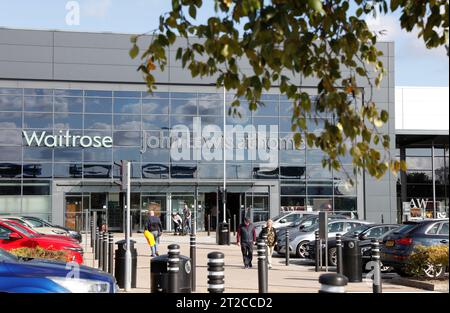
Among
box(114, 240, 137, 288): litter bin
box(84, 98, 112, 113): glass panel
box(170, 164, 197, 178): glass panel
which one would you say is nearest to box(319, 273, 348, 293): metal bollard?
box(114, 240, 137, 288): litter bin

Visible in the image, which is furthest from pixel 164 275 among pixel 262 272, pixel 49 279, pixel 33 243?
pixel 33 243

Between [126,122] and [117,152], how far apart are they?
2.18 metres

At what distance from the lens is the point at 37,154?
4331 centimetres

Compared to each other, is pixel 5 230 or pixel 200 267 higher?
pixel 5 230

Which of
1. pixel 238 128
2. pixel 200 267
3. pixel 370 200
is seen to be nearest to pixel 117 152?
pixel 238 128

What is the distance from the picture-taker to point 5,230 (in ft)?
55.2

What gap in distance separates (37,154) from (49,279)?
3723 centimetres

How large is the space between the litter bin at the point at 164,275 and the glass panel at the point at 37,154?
34.1 m

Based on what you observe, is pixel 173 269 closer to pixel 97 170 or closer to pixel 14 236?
pixel 14 236

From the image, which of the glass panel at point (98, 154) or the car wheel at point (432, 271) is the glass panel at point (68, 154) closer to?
the glass panel at point (98, 154)

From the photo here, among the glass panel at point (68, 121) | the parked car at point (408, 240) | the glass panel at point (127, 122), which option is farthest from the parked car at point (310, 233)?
the glass panel at point (68, 121)

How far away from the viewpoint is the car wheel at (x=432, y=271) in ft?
47.4

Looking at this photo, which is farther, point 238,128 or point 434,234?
point 238,128

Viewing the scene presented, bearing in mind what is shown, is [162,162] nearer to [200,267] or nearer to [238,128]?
[238,128]
